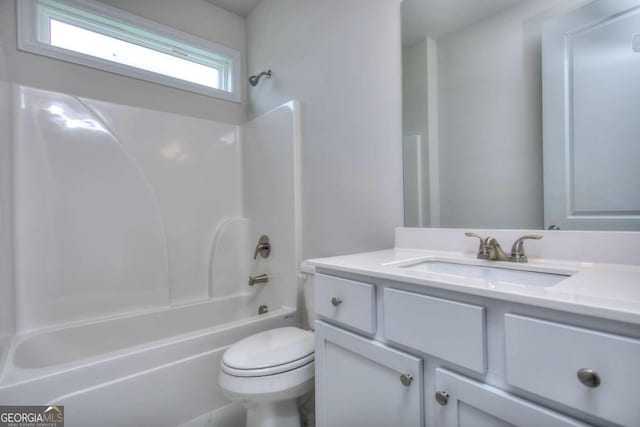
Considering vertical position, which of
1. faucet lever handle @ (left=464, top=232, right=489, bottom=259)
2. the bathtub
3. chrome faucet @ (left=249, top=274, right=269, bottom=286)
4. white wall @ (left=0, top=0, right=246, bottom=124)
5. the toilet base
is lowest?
the toilet base

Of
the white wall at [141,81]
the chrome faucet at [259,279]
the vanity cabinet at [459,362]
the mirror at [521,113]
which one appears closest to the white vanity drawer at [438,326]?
the vanity cabinet at [459,362]

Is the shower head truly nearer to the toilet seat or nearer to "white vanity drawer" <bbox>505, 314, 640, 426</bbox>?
the toilet seat

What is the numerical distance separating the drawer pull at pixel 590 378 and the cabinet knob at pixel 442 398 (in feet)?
0.92

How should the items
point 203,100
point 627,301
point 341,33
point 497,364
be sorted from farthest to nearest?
point 203,100 < point 341,33 < point 497,364 < point 627,301

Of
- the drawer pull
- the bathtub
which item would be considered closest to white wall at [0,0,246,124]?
the bathtub

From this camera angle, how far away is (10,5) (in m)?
1.59

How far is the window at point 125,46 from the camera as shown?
5.53ft

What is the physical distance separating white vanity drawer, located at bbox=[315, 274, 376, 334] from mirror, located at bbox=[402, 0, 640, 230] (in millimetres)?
564

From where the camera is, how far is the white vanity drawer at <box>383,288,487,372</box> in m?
0.64

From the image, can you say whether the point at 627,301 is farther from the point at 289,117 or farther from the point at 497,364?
the point at 289,117

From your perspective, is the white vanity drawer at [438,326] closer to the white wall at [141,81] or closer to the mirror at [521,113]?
the mirror at [521,113]

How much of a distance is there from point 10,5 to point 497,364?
106 inches

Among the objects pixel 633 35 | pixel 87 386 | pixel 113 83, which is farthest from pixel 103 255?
pixel 633 35

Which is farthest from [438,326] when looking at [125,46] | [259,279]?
[125,46]
